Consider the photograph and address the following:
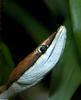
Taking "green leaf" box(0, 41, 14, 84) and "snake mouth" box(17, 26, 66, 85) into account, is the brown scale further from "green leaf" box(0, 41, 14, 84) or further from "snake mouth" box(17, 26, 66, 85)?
"green leaf" box(0, 41, 14, 84)

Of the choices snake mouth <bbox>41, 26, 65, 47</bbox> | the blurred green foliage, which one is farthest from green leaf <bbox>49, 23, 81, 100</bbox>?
snake mouth <bbox>41, 26, 65, 47</bbox>

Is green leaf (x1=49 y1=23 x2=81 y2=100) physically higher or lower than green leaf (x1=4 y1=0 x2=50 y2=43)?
lower

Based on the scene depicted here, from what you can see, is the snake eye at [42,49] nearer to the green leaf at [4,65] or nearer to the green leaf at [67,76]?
the green leaf at [67,76]

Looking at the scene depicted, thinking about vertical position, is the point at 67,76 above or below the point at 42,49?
below

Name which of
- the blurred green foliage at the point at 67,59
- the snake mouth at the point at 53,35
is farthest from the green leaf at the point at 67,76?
the snake mouth at the point at 53,35

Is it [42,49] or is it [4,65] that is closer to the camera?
[42,49]

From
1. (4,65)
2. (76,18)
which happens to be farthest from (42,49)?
(4,65)

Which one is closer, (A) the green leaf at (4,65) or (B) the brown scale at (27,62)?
(B) the brown scale at (27,62)

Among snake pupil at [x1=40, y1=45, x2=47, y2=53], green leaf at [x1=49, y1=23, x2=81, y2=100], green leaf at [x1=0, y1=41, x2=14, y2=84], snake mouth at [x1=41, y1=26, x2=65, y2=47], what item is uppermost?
snake mouth at [x1=41, y1=26, x2=65, y2=47]

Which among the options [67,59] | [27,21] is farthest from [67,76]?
[27,21]

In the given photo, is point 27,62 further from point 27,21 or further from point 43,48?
point 27,21

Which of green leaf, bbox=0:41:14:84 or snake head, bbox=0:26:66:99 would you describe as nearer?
snake head, bbox=0:26:66:99
